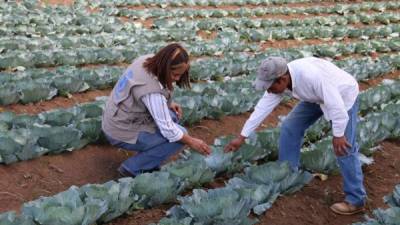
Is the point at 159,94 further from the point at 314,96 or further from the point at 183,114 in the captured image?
the point at 183,114

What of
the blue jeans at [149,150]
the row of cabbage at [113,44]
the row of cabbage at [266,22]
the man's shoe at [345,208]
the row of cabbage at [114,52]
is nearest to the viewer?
the man's shoe at [345,208]

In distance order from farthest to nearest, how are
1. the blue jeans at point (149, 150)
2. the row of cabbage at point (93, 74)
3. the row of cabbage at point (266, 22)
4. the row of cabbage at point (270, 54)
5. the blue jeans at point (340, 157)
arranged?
the row of cabbage at point (266, 22), the row of cabbage at point (270, 54), the row of cabbage at point (93, 74), the blue jeans at point (149, 150), the blue jeans at point (340, 157)

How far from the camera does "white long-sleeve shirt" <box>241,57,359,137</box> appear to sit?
387 cm

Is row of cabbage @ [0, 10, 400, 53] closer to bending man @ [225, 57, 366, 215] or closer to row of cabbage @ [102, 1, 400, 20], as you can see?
row of cabbage @ [102, 1, 400, 20]

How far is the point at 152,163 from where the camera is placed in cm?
475

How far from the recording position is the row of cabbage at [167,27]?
365 inches

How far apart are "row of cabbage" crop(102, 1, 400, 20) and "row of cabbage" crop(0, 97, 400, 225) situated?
30.0ft

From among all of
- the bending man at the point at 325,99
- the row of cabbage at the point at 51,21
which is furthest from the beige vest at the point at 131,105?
the row of cabbage at the point at 51,21

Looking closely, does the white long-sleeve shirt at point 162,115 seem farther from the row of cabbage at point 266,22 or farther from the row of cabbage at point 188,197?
the row of cabbage at point 266,22

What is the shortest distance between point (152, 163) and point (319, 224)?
1.53m

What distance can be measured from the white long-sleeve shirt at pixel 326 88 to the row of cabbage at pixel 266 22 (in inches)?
344

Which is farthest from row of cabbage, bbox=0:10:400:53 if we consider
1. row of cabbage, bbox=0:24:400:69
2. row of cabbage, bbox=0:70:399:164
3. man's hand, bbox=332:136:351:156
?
man's hand, bbox=332:136:351:156

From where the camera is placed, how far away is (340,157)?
4199 mm

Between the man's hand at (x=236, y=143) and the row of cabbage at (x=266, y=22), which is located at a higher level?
the man's hand at (x=236, y=143)
